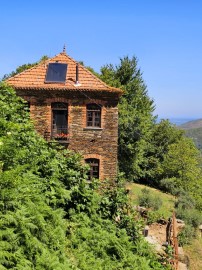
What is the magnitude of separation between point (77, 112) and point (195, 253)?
10.8 meters

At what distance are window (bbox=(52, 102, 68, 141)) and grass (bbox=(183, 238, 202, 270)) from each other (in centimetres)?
984

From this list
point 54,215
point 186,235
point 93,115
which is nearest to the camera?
point 54,215

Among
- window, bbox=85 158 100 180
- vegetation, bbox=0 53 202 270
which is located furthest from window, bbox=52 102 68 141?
vegetation, bbox=0 53 202 270

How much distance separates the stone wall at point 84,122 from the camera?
18891 mm

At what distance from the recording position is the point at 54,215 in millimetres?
9555

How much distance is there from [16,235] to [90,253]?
338 centimetres

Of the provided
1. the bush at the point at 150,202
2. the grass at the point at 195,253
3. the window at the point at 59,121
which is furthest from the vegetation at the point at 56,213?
the window at the point at 59,121

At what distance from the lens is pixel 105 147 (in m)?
19.4

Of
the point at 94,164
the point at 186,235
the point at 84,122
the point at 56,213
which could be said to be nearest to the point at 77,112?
the point at 84,122

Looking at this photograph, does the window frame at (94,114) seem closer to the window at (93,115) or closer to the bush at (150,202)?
the window at (93,115)

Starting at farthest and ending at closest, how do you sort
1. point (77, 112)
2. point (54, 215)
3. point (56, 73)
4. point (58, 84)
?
point (56, 73) < point (77, 112) < point (58, 84) < point (54, 215)

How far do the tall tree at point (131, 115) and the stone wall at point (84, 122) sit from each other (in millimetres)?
8548

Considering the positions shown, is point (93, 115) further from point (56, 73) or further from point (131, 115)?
point (131, 115)

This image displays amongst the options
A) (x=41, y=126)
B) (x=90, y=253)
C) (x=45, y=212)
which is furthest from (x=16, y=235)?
(x=41, y=126)
